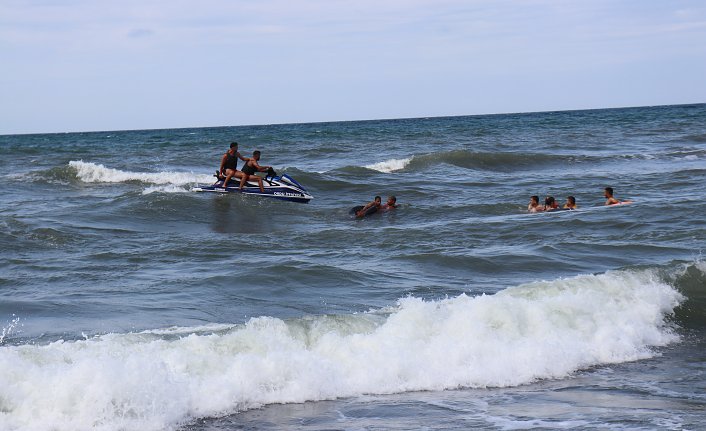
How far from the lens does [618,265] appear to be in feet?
42.9

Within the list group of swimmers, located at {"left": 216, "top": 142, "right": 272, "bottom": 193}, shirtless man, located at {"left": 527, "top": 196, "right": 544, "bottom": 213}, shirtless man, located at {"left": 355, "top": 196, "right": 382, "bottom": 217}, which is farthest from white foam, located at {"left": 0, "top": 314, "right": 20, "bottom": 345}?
group of swimmers, located at {"left": 216, "top": 142, "right": 272, "bottom": 193}

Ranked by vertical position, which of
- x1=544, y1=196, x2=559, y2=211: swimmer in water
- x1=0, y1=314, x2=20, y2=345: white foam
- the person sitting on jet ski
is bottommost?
x1=0, y1=314, x2=20, y2=345: white foam

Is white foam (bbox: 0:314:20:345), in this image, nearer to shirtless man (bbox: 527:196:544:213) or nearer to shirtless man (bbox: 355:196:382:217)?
shirtless man (bbox: 355:196:382:217)

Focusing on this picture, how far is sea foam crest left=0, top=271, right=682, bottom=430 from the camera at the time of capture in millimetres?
6676

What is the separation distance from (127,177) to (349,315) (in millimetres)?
22001

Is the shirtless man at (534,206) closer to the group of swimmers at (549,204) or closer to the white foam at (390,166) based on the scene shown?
the group of swimmers at (549,204)

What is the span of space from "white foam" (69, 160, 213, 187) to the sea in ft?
21.3

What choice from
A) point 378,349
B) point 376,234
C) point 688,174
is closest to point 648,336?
point 378,349

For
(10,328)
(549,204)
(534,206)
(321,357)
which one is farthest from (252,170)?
(321,357)

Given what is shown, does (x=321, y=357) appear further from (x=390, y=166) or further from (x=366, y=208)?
(x=390, y=166)

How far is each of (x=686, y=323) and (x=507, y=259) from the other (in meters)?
3.61

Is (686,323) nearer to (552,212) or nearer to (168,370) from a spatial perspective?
(168,370)

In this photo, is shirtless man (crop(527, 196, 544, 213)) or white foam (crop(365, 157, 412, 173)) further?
white foam (crop(365, 157, 412, 173))

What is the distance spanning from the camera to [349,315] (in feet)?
30.7
